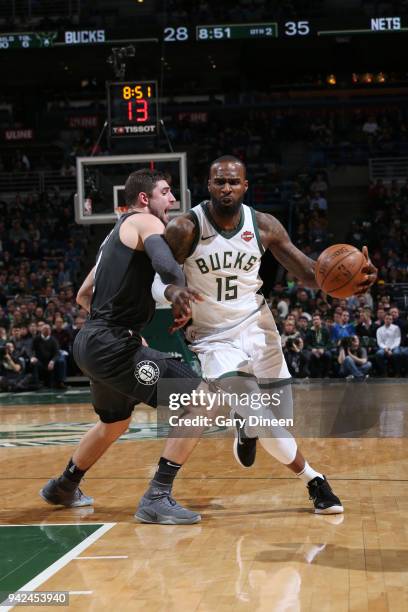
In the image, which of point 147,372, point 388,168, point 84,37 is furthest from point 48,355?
point 388,168

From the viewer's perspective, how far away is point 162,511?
498 cm

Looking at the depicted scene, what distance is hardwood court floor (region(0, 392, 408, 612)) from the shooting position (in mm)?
3545

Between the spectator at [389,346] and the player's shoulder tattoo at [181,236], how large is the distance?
11.3 m

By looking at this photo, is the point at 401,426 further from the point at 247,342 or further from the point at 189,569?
the point at 189,569

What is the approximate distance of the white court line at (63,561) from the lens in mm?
3684

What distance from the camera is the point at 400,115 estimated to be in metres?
27.6

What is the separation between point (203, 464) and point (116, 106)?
9.57 metres

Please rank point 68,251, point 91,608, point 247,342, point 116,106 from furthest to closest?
1. point 68,251
2. point 116,106
3. point 247,342
4. point 91,608

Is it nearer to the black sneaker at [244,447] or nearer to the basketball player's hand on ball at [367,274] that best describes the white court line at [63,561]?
the black sneaker at [244,447]

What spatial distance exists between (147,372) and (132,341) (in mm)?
229

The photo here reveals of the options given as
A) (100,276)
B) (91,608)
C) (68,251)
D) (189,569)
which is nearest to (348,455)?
(100,276)

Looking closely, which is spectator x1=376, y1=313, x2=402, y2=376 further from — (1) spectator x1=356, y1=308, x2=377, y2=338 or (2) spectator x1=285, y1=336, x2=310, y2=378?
(2) spectator x1=285, y1=336, x2=310, y2=378

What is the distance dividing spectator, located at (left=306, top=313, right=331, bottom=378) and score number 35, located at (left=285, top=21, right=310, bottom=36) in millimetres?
9565

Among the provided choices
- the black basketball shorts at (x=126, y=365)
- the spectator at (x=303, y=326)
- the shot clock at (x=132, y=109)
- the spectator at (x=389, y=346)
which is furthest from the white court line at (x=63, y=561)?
the spectator at (x=389, y=346)
